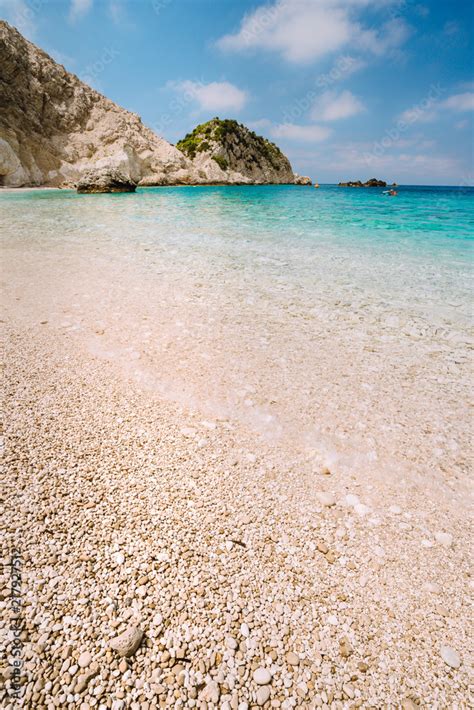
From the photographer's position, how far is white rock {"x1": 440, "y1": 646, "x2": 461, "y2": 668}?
5.83ft

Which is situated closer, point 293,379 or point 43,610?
point 43,610

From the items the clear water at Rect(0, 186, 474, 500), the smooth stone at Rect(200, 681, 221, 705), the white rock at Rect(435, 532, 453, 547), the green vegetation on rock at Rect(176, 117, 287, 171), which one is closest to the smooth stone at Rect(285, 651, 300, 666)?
the smooth stone at Rect(200, 681, 221, 705)

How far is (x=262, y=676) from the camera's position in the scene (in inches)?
64.6

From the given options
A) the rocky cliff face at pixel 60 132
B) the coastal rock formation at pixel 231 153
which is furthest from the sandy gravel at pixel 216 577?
the coastal rock formation at pixel 231 153

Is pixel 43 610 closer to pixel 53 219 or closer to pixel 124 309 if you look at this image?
pixel 124 309

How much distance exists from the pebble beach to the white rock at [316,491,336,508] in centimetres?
1

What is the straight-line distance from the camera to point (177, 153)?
78.6 meters

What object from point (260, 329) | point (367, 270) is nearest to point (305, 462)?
point (260, 329)

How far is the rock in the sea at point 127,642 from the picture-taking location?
1.64 metres

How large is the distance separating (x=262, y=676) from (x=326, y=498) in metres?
1.29

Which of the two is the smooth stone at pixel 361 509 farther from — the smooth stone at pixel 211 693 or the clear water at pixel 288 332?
the smooth stone at pixel 211 693

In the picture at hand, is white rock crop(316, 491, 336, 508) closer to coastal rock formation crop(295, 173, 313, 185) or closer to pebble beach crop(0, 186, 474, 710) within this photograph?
pebble beach crop(0, 186, 474, 710)

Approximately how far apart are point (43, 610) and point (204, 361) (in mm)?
3090

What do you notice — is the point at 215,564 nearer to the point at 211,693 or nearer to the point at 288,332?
the point at 211,693
